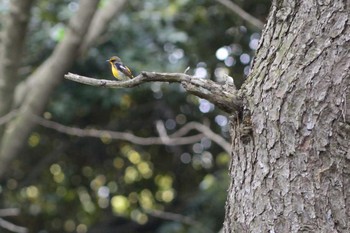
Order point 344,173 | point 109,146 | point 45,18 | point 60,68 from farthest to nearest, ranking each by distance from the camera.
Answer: point 109,146 < point 45,18 < point 60,68 < point 344,173

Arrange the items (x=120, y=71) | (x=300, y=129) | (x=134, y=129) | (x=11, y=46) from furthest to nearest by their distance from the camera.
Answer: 1. (x=134, y=129)
2. (x=11, y=46)
3. (x=120, y=71)
4. (x=300, y=129)

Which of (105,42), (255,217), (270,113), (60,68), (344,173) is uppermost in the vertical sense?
(105,42)

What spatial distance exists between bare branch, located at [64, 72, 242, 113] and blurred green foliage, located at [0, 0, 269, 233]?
298 cm

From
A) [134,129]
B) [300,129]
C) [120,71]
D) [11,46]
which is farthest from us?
[134,129]

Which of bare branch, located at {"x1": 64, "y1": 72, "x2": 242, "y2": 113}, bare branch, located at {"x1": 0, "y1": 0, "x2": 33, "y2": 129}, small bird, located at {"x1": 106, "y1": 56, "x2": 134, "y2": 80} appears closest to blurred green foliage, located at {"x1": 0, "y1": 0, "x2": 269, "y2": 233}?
bare branch, located at {"x1": 0, "y1": 0, "x2": 33, "y2": 129}

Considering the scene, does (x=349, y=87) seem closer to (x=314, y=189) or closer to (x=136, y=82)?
(x=314, y=189)

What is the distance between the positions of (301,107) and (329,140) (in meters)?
0.10

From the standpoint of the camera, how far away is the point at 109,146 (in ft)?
21.6

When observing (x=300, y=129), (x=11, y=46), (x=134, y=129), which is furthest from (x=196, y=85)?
(x=134, y=129)

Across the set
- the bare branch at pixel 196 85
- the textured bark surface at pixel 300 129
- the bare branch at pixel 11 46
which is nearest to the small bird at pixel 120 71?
the bare branch at pixel 196 85

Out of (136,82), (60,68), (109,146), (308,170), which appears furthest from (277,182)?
(109,146)

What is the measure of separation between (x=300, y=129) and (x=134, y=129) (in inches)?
188

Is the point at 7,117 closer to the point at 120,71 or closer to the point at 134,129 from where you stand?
the point at 120,71

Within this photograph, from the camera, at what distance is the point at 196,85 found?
1710 millimetres
